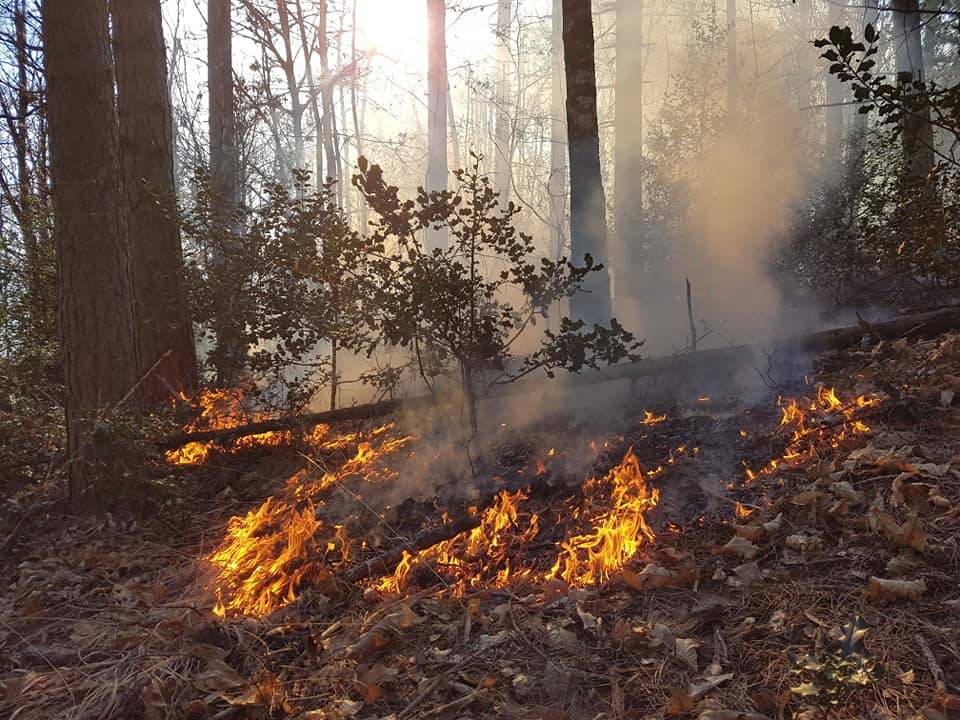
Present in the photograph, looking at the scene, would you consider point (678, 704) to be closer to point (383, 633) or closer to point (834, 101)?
point (383, 633)

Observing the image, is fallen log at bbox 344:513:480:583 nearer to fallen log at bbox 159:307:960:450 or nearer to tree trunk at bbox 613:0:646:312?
fallen log at bbox 159:307:960:450

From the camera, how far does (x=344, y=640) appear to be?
2.85 m

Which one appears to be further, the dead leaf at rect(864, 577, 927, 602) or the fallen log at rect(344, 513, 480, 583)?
the fallen log at rect(344, 513, 480, 583)

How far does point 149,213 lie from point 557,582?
573 cm

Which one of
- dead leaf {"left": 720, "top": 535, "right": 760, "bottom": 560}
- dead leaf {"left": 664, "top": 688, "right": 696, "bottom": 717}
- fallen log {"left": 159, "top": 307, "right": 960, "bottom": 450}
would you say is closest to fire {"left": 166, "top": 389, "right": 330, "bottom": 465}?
fallen log {"left": 159, "top": 307, "right": 960, "bottom": 450}

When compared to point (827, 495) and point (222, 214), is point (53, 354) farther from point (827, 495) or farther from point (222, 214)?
point (827, 495)

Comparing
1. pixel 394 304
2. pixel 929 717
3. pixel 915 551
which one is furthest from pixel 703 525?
pixel 394 304

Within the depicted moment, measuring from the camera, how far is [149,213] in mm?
6402

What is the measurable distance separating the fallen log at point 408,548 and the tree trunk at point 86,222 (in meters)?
2.35

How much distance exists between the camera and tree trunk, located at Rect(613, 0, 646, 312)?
14.1 meters

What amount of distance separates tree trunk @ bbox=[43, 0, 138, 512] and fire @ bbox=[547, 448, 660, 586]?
3.47 metres

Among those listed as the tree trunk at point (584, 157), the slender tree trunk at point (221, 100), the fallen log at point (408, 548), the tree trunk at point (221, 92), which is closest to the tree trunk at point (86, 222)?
the fallen log at point (408, 548)

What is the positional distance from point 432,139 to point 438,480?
16282 mm

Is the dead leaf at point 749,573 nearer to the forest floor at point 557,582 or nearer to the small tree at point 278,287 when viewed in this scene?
the forest floor at point 557,582
